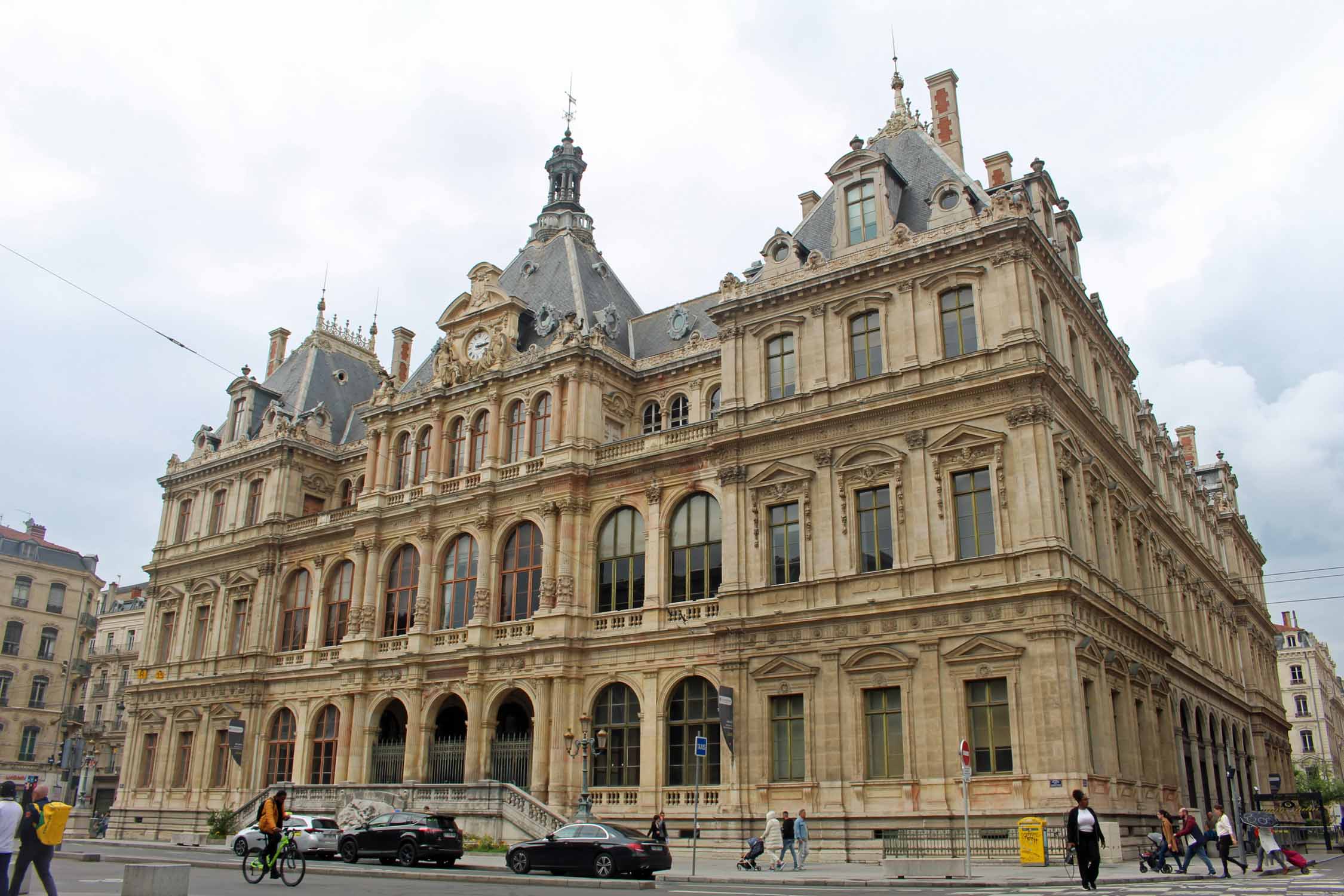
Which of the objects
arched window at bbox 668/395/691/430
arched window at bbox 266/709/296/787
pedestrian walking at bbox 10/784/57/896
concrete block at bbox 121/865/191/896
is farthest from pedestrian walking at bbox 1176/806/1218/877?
arched window at bbox 266/709/296/787

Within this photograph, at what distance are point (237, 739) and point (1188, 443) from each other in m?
54.7

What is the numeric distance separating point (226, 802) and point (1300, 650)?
9492 cm

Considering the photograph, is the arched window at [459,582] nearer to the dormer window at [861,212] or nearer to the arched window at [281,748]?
the arched window at [281,748]

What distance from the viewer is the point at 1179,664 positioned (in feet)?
129

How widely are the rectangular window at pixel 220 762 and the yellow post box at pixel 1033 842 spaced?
3546 centimetres

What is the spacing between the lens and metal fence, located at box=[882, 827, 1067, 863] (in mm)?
25875

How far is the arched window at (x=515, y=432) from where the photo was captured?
4241 cm

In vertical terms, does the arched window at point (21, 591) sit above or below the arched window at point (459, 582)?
above

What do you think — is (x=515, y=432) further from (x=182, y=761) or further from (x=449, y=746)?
(x=182, y=761)

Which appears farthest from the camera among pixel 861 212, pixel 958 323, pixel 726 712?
pixel 861 212

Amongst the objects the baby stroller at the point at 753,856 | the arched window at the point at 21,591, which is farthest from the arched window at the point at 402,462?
the arched window at the point at 21,591

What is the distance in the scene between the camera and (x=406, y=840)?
2845cm

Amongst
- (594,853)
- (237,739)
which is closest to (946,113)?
(594,853)

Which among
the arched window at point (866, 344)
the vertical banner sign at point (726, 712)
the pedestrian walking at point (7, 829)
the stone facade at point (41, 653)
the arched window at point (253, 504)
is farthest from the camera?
the stone facade at point (41, 653)
